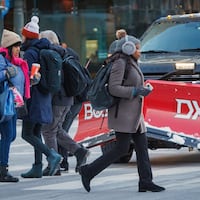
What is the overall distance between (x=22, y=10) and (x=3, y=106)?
881 inches

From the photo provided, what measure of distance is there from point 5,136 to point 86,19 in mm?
23002

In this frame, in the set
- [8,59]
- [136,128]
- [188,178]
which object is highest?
[8,59]

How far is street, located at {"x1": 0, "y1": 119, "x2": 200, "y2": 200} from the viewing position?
9859mm

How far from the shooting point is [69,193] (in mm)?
10125

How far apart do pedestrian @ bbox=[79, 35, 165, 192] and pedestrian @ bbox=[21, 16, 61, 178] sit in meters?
1.47

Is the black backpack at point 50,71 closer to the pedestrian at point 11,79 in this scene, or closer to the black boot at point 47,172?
the pedestrian at point 11,79

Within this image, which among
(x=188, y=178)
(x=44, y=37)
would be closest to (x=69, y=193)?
(x=188, y=178)

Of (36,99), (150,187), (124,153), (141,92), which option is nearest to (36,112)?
(36,99)

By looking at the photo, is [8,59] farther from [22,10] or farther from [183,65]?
[22,10]

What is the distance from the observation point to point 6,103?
1065 cm

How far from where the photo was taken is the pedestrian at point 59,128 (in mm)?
11836

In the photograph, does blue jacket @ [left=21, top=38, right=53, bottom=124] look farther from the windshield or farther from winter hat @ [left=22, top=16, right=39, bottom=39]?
the windshield

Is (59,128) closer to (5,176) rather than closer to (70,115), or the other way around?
(70,115)

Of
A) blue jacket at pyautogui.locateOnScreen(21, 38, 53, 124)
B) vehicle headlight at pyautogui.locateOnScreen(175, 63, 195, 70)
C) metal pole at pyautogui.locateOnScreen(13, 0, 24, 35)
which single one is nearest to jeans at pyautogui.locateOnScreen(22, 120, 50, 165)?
blue jacket at pyautogui.locateOnScreen(21, 38, 53, 124)
